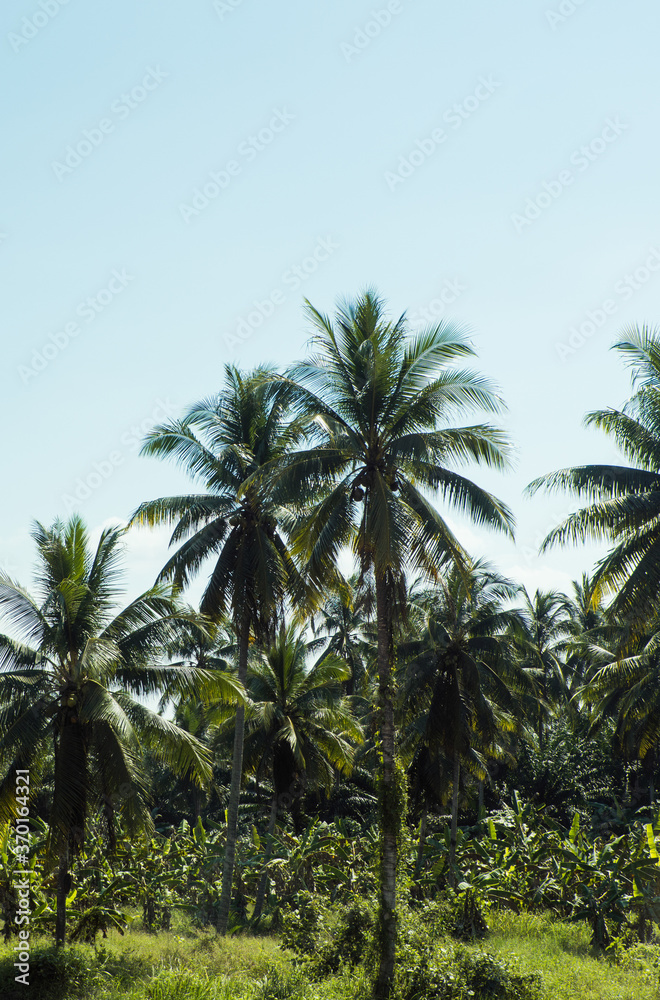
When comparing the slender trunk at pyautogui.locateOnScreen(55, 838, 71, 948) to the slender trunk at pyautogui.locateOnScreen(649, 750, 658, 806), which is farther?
the slender trunk at pyautogui.locateOnScreen(649, 750, 658, 806)

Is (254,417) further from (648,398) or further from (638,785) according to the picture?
(638,785)

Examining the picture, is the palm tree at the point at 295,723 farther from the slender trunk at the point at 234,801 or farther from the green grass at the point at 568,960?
the green grass at the point at 568,960

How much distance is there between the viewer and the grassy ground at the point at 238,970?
13141 mm

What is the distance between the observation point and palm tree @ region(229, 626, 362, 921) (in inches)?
939

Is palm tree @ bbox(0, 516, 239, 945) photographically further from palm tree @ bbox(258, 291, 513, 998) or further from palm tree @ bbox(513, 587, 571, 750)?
palm tree @ bbox(513, 587, 571, 750)

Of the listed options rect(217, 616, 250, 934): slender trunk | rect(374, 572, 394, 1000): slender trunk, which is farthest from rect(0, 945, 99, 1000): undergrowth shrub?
rect(217, 616, 250, 934): slender trunk

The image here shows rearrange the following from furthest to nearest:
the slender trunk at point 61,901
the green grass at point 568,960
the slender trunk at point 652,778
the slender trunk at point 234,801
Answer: the slender trunk at point 652,778 < the slender trunk at point 234,801 < the slender trunk at point 61,901 < the green grass at point 568,960

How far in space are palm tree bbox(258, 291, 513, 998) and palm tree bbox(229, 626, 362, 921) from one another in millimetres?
8953

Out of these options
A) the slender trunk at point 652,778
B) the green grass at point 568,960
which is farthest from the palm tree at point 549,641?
the green grass at point 568,960

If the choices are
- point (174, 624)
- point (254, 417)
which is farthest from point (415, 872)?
point (254, 417)

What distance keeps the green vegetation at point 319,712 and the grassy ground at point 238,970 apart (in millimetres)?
83

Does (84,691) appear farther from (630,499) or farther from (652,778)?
(652,778)

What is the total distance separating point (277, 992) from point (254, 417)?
1259 cm

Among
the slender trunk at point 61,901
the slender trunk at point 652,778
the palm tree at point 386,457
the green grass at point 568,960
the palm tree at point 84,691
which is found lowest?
the green grass at point 568,960
